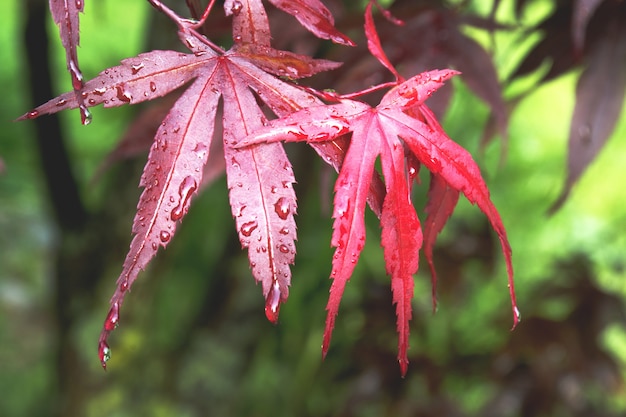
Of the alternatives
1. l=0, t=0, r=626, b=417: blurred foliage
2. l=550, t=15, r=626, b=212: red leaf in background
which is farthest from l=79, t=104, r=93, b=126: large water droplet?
l=0, t=0, r=626, b=417: blurred foliage

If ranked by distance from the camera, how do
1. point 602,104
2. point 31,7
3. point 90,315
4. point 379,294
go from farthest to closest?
point 379,294
point 90,315
point 31,7
point 602,104

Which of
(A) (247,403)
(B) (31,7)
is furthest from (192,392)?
(B) (31,7)

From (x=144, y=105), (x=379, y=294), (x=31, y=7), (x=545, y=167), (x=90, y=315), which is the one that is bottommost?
(x=545, y=167)

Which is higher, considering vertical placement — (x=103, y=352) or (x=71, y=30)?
(x=71, y=30)

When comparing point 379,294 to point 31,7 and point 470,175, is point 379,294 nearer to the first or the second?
point 31,7

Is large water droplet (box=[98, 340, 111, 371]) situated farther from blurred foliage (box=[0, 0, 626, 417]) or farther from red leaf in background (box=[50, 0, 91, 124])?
blurred foliage (box=[0, 0, 626, 417])

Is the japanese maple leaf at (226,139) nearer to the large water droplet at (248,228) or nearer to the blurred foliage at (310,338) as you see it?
the large water droplet at (248,228)

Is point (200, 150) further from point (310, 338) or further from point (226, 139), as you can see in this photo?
point (310, 338)

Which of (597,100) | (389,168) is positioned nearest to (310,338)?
(597,100)
